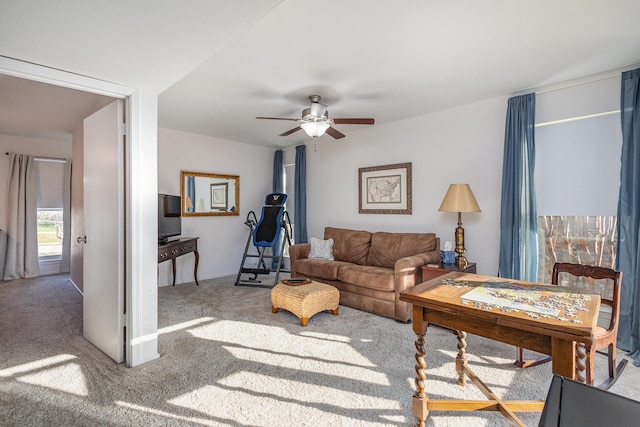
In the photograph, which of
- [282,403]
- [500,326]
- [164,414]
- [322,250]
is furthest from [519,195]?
[164,414]

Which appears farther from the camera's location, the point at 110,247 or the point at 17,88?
the point at 17,88

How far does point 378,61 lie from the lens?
267 centimetres

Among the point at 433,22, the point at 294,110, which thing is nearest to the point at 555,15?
the point at 433,22

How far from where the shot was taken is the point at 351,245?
460 centimetres

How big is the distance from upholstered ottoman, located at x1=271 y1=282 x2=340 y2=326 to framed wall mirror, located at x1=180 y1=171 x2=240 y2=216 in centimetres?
253

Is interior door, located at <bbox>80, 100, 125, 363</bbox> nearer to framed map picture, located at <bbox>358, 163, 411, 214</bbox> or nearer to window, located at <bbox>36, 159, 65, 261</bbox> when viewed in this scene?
framed map picture, located at <bbox>358, 163, 411, 214</bbox>

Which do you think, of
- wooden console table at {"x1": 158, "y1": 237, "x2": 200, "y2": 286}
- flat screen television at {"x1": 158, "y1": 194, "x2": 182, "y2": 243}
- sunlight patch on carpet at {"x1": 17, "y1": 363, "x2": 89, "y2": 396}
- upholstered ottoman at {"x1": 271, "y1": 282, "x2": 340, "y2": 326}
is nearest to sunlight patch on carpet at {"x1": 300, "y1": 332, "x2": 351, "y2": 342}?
upholstered ottoman at {"x1": 271, "y1": 282, "x2": 340, "y2": 326}

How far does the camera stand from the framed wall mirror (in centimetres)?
518

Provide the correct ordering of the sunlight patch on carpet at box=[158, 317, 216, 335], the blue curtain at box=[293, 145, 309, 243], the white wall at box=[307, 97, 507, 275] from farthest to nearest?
the blue curtain at box=[293, 145, 309, 243]
the white wall at box=[307, 97, 507, 275]
the sunlight patch on carpet at box=[158, 317, 216, 335]

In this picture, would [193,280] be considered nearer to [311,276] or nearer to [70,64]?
[311,276]

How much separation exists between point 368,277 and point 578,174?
238 centimetres

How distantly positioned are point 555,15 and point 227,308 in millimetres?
4053

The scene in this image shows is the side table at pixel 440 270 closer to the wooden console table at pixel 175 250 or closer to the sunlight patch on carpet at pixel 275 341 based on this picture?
the sunlight patch on carpet at pixel 275 341

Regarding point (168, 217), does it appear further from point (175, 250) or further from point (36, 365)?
point (36, 365)
